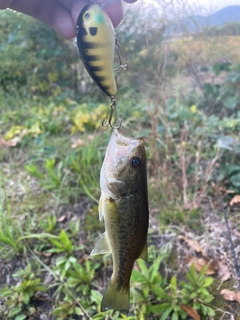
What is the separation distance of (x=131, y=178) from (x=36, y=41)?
314 cm

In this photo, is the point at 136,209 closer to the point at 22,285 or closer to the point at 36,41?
the point at 22,285

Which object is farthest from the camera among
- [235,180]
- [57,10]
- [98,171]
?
[98,171]

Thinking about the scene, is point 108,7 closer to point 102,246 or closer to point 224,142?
point 102,246

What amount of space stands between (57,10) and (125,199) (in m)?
0.75

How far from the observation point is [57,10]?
1152 mm

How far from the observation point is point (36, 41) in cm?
354

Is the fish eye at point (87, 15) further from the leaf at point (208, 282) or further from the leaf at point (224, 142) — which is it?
the leaf at point (224, 142)

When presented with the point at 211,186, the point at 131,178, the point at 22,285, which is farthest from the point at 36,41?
the point at 131,178

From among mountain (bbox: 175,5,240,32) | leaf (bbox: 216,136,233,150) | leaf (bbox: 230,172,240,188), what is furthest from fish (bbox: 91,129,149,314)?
mountain (bbox: 175,5,240,32)

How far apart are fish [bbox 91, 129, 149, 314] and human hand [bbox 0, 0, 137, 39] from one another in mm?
434

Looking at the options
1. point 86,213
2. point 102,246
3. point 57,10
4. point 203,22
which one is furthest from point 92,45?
point 203,22

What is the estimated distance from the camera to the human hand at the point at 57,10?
109 cm

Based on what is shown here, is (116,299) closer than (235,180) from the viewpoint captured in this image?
Yes

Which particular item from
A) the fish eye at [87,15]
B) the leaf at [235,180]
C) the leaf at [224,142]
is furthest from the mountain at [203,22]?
the fish eye at [87,15]
